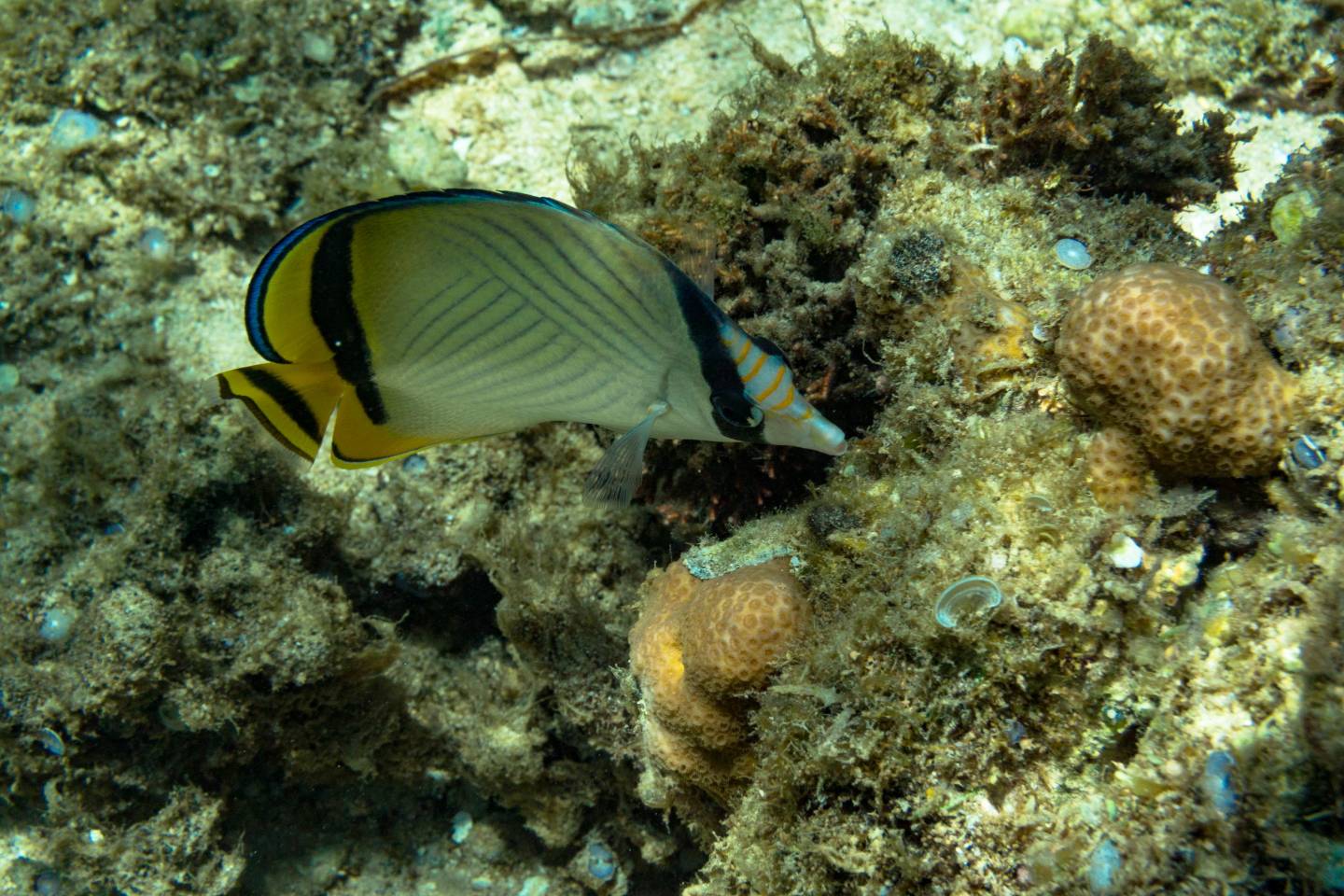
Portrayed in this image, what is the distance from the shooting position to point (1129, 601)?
2148 mm

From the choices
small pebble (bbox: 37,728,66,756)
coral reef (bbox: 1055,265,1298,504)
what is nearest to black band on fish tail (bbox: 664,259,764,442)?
coral reef (bbox: 1055,265,1298,504)

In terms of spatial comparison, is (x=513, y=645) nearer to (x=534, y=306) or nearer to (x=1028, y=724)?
(x=534, y=306)

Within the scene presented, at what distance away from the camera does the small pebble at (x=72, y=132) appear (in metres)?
4.66

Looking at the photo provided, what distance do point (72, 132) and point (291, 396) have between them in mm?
3948

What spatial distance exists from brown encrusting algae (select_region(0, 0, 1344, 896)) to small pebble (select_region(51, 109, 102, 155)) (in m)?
0.02

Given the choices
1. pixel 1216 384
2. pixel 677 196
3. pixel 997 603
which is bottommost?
pixel 997 603

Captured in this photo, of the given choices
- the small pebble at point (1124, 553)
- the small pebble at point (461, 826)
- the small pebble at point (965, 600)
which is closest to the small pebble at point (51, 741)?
the small pebble at point (461, 826)

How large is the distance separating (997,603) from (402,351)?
185 centimetres

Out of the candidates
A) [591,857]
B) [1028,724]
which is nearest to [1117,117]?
[1028,724]

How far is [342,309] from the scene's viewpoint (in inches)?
86.6

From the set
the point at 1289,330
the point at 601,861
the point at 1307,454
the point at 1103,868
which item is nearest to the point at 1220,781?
the point at 1103,868

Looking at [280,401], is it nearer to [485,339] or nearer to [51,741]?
[485,339]

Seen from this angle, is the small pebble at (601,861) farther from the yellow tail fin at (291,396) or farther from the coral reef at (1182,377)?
the coral reef at (1182,377)

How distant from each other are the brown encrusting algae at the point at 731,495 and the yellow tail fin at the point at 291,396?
2.56ft
